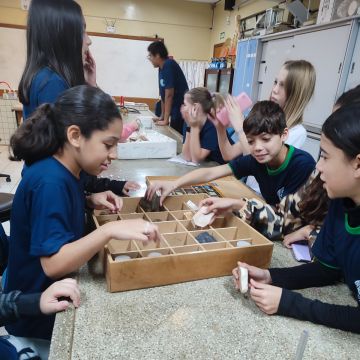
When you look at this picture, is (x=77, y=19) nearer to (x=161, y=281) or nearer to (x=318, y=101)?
(x=161, y=281)

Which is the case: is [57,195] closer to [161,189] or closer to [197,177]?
[161,189]

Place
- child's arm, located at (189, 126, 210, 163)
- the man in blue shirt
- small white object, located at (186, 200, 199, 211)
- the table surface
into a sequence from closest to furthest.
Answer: the table surface → small white object, located at (186, 200, 199, 211) → child's arm, located at (189, 126, 210, 163) → the man in blue shirt

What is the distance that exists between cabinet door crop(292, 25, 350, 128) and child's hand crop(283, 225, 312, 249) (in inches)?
88.8

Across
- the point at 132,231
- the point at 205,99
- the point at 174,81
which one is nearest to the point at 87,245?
the point at 132,231

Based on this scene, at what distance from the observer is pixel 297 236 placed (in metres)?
0.95

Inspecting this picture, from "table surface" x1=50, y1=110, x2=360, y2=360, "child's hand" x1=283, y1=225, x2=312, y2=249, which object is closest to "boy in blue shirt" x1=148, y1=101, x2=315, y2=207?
"child's hand" x1=283, y1=225, x2=312, y2=249

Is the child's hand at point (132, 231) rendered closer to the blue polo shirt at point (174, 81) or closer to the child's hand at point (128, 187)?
the child's hand at point (128, 187)

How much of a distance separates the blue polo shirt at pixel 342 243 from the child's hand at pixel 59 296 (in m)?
0.61

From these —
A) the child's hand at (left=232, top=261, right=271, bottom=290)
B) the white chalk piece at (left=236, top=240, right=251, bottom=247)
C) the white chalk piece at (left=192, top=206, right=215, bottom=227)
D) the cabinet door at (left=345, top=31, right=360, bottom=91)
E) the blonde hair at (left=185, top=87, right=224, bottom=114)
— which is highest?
the cabinet door at (left=345, top=31, right=360, bottom=91)

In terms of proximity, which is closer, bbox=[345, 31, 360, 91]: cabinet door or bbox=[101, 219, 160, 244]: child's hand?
bbox=[101, 219, 160, 244]: child's hand

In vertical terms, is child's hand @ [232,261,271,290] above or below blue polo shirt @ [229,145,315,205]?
below

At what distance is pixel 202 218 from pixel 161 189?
236 mm

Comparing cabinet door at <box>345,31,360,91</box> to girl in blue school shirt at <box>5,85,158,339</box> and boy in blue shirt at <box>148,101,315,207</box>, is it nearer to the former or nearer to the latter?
boy in blue shirt at <box>148,101,315,207</box>

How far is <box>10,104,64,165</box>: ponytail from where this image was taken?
752mm
